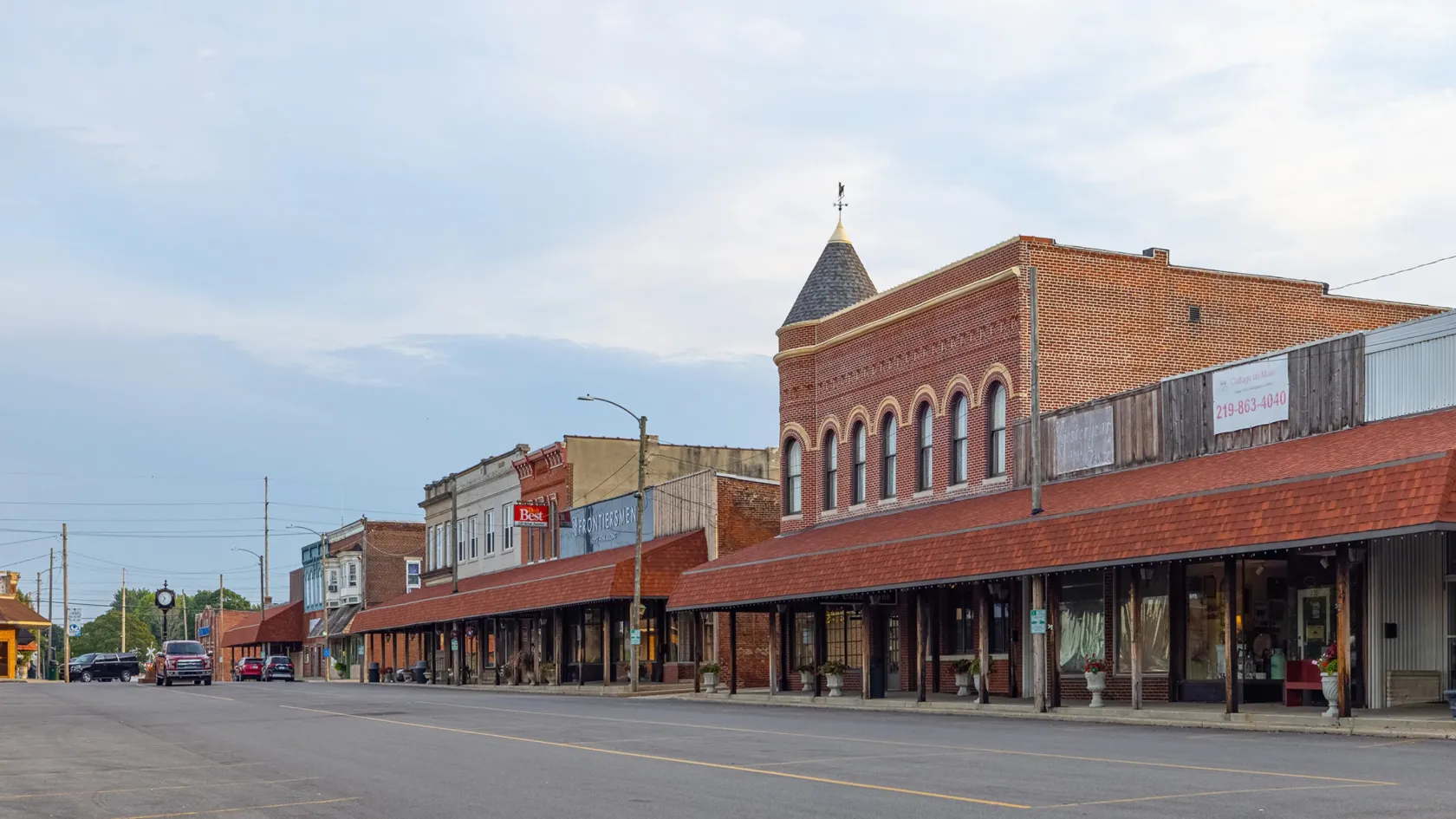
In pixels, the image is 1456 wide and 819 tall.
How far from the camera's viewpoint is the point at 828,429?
4472cm

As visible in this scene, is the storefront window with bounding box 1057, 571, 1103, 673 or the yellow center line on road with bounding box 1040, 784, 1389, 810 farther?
the storefront window with bounding box 1057, 571, 1103, 673

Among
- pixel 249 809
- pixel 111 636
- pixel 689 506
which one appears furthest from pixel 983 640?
pixel 111 636

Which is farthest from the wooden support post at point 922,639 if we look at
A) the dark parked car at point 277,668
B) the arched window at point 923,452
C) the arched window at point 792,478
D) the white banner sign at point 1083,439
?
the dark parked car at point 277,668

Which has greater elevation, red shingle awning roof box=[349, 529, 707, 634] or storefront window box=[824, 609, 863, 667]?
red shingle awning roof box=[349, 529, 707, 634]

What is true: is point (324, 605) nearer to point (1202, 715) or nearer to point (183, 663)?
point (183, 663)

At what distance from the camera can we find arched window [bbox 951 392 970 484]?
125ft

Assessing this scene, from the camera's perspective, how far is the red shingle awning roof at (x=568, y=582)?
160ft

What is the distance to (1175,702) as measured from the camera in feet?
98.5

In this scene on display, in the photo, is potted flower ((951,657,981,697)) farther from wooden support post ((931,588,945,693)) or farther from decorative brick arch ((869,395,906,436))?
decorative brick arch ((869,395,906,436))

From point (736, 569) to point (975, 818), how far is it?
2984cm

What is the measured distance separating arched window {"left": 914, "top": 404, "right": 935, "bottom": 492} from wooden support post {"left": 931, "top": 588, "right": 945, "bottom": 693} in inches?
124

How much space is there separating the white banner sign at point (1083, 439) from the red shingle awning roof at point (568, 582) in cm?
1751

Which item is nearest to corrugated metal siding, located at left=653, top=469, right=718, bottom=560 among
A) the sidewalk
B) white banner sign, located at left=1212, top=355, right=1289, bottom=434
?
the sidewalk

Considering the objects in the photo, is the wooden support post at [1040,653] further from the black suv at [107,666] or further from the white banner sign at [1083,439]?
the black suv at [107,666]
